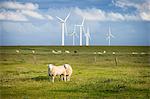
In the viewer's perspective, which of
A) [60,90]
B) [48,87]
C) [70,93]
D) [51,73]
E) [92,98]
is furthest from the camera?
[51,73]

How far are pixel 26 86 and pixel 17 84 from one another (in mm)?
826

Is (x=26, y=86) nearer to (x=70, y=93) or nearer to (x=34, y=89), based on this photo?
(x=34, y=89)

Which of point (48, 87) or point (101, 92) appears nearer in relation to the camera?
point (101, 92)

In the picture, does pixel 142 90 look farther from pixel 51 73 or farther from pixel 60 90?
pixel 51 73

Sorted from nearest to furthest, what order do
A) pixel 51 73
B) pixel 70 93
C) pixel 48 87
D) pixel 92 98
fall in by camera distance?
pixel 92 98
pixel 70 93
pixel 48 87
pixel 51 73

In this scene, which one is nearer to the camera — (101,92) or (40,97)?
(40,97)

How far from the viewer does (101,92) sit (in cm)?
1395

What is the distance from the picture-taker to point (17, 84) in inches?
654

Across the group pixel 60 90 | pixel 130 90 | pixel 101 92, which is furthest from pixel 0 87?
pixel 130 90

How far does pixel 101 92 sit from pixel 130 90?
1.43 m

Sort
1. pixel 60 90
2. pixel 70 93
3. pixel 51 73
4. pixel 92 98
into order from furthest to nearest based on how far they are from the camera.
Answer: pixel 51 73 → pixel 60 90 → pixel 70 93 → pixel 92 98

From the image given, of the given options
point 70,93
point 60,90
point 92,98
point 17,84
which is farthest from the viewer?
point 17,84

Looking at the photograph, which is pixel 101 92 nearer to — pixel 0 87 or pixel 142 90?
pixel 142 90

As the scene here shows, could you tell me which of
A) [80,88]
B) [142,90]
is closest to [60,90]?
[80,88]
